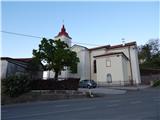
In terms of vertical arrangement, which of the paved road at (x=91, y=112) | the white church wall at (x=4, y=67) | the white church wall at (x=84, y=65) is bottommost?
the paved road at (x=91, y=112)

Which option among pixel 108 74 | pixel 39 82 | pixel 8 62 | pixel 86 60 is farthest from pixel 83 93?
pixel 86 60

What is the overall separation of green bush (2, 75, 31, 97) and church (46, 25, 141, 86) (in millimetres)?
25621

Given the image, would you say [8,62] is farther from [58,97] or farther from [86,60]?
[86,60]

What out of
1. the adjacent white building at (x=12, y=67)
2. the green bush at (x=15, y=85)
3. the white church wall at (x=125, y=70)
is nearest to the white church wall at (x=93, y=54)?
the white church wall at (x=125, y=70)

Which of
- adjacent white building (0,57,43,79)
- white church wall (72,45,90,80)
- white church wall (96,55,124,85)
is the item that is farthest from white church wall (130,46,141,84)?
adjacent white building (0,57,43,79)

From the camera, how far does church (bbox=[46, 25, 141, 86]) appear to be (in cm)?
4762

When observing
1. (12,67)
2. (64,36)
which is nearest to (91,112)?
(12,67)

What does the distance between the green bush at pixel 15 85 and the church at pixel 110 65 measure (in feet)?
84.1

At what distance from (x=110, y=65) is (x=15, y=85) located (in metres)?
27.4

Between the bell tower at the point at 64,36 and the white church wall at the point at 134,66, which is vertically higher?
the bell tower at the point at 64,36

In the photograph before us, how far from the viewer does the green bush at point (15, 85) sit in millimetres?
24573

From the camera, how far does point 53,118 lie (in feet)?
35.0

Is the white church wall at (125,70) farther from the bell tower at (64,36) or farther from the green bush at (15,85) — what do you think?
the green bush at (15,85)

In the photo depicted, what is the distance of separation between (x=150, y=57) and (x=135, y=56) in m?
23.5
